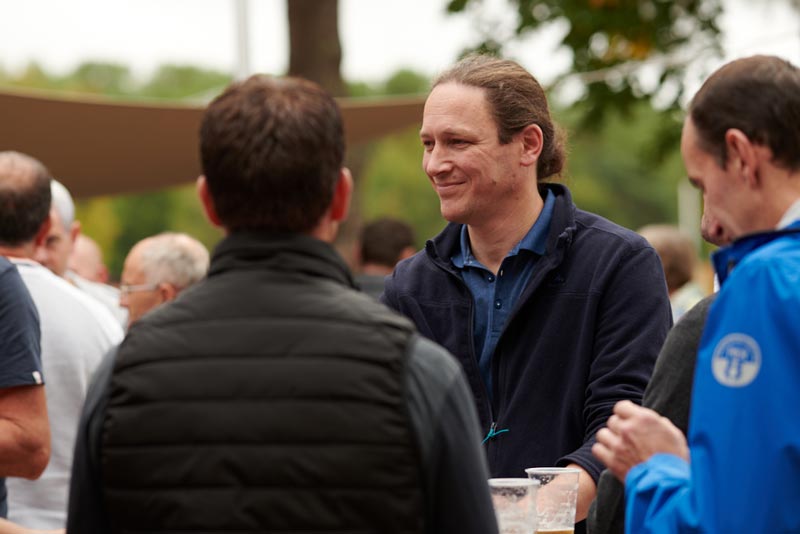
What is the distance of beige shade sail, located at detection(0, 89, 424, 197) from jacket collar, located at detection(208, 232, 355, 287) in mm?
6376

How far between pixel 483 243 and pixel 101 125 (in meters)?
7.27

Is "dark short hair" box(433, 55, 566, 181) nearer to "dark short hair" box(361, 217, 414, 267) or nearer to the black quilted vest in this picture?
the black quilted vest

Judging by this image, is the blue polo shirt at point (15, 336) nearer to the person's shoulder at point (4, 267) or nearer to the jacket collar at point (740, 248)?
the person's shoulder at point (4, 267)

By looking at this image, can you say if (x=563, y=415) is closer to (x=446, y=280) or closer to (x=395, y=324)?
(x=446, y=280)

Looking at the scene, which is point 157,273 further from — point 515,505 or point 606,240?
point 515,505

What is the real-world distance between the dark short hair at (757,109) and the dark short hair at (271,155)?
0.61 meters

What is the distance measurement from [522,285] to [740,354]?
141 cm

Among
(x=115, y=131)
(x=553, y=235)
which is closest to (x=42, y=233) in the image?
(x=553, y=235)

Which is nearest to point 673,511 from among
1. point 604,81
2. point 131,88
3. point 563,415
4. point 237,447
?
point 237,447

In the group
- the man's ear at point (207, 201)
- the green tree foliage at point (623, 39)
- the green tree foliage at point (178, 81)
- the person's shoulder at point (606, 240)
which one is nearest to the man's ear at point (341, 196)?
the man's ear at point (207, 201)

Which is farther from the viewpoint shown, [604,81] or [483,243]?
[604,81]

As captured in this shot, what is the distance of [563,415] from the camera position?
125 inches

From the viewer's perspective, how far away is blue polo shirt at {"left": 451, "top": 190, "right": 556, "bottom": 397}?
3.30 meters

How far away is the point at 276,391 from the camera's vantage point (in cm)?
193
